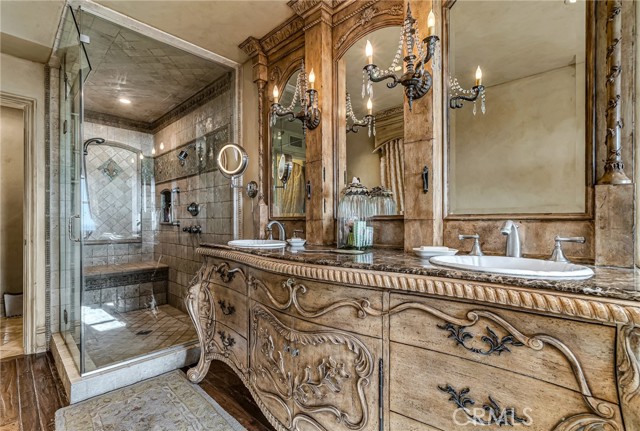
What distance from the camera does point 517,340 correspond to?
0.71 meters

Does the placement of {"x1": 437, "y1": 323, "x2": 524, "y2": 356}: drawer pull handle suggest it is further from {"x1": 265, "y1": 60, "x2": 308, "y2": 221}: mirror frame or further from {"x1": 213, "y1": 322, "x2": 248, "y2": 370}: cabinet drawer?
{"x1": 265, "y1": 60, "x2": 308, "y2": 221}: mirror frame

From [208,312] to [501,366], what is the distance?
5.38 ft

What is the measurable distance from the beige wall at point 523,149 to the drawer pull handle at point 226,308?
1.30 meters

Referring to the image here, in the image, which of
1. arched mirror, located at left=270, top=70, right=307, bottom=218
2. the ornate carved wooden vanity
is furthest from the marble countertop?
arched mirror, located at left=270, top=70, right=307, bottom=218

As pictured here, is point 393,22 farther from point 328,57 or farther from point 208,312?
point 208,312

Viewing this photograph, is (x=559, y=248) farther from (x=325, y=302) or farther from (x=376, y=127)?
(x=376, y=127)

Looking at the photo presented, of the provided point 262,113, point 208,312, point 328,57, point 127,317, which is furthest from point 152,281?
point 328,57

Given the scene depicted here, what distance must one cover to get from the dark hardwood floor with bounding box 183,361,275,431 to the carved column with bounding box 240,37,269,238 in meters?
1.06

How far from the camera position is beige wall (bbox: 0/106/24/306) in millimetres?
3527

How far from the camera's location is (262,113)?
8.16 ft

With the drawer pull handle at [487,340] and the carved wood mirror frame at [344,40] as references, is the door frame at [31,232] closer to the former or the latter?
the carved wood mirror frame at [344,40]

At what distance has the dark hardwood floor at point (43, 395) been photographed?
1.57 meters

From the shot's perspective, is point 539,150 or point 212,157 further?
point 212,157

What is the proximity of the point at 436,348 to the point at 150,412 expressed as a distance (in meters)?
1.69
